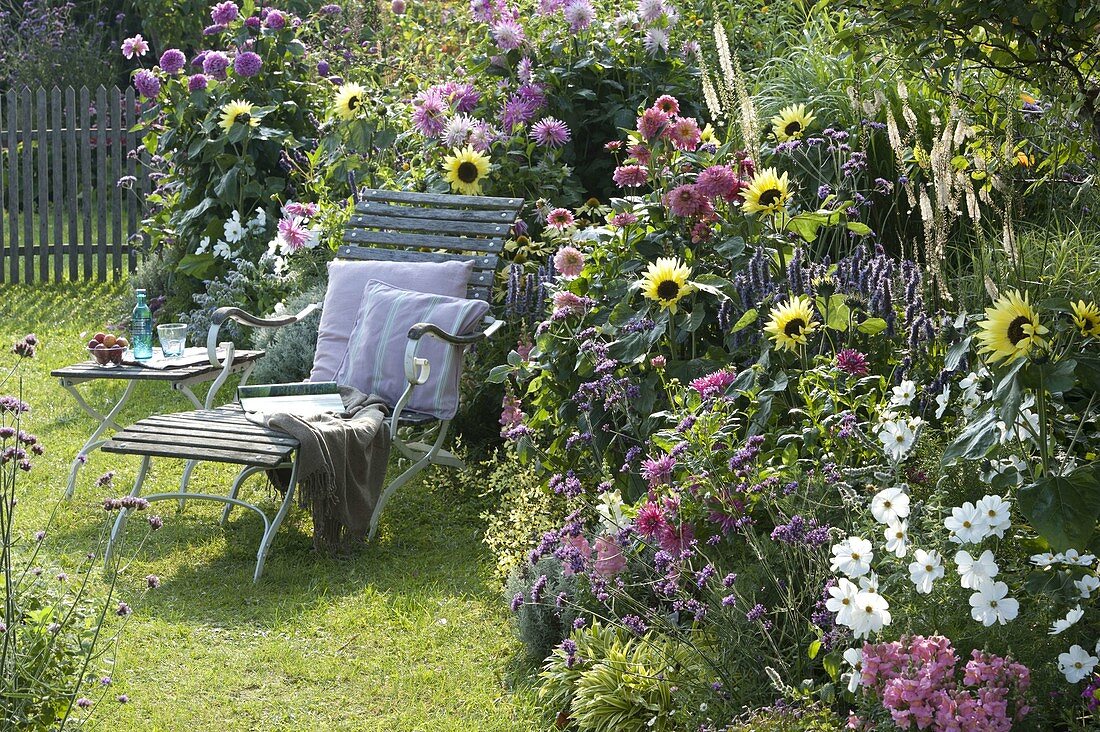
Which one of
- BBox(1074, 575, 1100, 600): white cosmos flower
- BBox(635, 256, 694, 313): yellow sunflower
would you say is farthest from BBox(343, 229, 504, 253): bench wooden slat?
BBox(1074, 575, 1100, 600): white cosmos flower

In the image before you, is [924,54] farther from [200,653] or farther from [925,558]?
[200,653]

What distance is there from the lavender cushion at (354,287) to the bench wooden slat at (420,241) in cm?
20

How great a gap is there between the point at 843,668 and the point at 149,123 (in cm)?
621

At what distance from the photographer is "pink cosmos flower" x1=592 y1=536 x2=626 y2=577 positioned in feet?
10.9

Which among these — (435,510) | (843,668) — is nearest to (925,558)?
(843,668)

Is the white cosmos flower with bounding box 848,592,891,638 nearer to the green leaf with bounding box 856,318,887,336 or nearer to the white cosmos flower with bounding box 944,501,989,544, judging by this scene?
the white cosmos flower with bounding box 944,501,989,544

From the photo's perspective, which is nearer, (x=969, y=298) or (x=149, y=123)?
(x=969, y=298)

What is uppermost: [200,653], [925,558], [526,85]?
[526,85]

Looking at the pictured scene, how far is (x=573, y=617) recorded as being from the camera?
3475 millimetres

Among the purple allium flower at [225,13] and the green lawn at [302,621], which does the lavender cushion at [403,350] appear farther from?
the purple allium flower at [225,13]

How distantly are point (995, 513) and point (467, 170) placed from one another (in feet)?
12.6

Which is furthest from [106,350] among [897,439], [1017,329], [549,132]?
[1017,329]

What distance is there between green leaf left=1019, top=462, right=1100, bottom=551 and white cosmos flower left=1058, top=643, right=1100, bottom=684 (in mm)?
188

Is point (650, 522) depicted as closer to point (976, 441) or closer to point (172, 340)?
point (976, 441)
